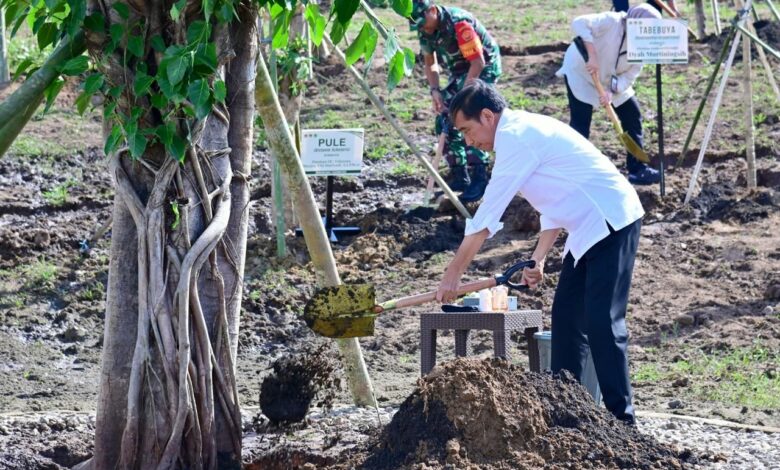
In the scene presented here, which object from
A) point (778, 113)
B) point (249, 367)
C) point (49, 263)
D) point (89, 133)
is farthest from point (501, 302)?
point (89, 133)

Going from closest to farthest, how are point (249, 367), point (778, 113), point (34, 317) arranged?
point (249, 367) → point (34, 317) → point (778, 113)

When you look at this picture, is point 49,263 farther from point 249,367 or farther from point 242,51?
point 242,51

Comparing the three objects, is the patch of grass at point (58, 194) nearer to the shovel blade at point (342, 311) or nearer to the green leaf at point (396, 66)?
the shovel blade at point (342, 311)

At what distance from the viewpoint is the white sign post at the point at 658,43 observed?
1021cm

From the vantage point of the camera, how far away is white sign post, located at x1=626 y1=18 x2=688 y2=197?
10.2 meters

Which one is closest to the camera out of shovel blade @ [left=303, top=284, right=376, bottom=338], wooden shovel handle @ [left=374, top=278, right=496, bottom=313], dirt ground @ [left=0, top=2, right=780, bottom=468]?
wooden shovel handle @ [left=374, top=278, right=496, bottom=313]

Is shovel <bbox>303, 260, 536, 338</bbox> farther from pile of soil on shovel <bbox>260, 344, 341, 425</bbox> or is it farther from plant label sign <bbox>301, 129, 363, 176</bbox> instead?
plant label sign <bbox>301, 129, 363, 176</bbox>

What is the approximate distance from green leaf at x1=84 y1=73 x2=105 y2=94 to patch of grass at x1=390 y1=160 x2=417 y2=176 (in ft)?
22.1

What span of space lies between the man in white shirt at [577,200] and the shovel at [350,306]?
0.44 m

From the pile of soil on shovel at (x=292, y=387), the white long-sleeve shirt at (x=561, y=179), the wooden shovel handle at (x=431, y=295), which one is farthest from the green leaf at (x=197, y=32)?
the pile of soil on shovel at (x=292, y=387)

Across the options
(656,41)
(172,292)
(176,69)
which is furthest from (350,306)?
(656,41)

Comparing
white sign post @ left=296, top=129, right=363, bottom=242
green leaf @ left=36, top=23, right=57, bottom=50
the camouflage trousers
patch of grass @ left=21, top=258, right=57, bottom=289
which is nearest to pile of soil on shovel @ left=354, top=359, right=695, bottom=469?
green leaf @ left=36, top=23, right=57, bottom=50

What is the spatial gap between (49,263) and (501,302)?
16.7 feet

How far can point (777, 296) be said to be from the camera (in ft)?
29.5
